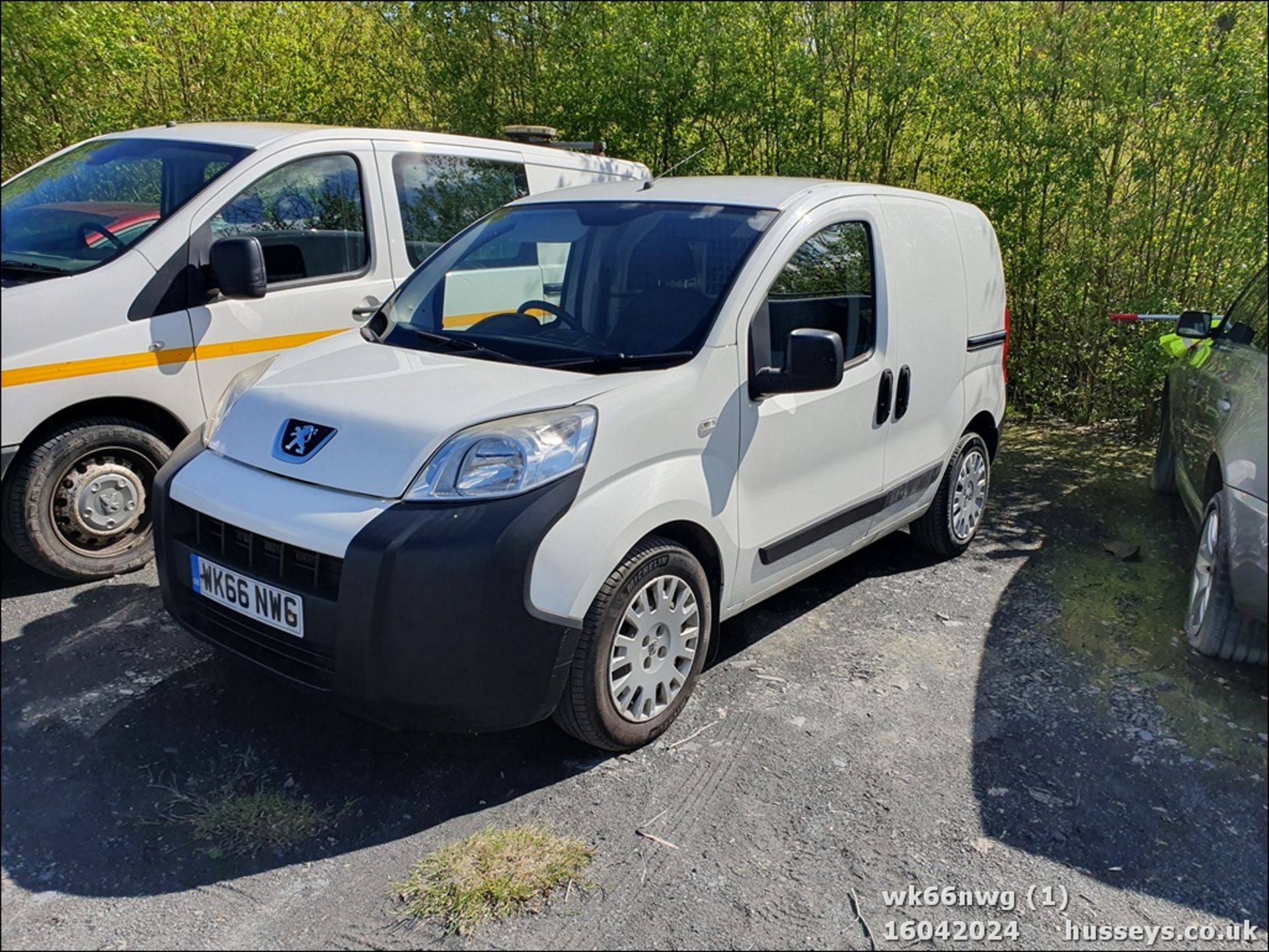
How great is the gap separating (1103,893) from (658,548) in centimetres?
150

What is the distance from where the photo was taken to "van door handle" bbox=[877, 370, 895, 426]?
13.0ft

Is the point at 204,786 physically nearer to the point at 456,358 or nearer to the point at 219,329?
the point at 456,358

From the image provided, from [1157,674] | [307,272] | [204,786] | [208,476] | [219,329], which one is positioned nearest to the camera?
[204,786]

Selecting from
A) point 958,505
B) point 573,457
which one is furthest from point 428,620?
point 958,505

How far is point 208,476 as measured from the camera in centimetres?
295

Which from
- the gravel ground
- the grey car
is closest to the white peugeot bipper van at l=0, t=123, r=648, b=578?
the gravel ground

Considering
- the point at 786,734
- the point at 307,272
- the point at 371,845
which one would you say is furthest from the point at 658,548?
the point at 307,272

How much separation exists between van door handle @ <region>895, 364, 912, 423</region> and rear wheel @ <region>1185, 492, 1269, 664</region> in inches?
46.7

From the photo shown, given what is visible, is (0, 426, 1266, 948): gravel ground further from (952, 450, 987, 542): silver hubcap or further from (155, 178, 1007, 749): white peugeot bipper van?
(952, 450, 987, 542): silver hubcap

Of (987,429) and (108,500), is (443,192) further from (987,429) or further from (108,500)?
(987,429)

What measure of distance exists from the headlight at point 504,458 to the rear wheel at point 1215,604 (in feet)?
6.14

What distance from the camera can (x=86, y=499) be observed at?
12.3 feet

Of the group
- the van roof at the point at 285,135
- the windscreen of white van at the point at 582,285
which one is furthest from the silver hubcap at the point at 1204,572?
the van roof at the point at 285,135

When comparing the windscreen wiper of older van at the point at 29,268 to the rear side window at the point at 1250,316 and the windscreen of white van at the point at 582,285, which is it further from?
the rear side window at the point at 1250,316
